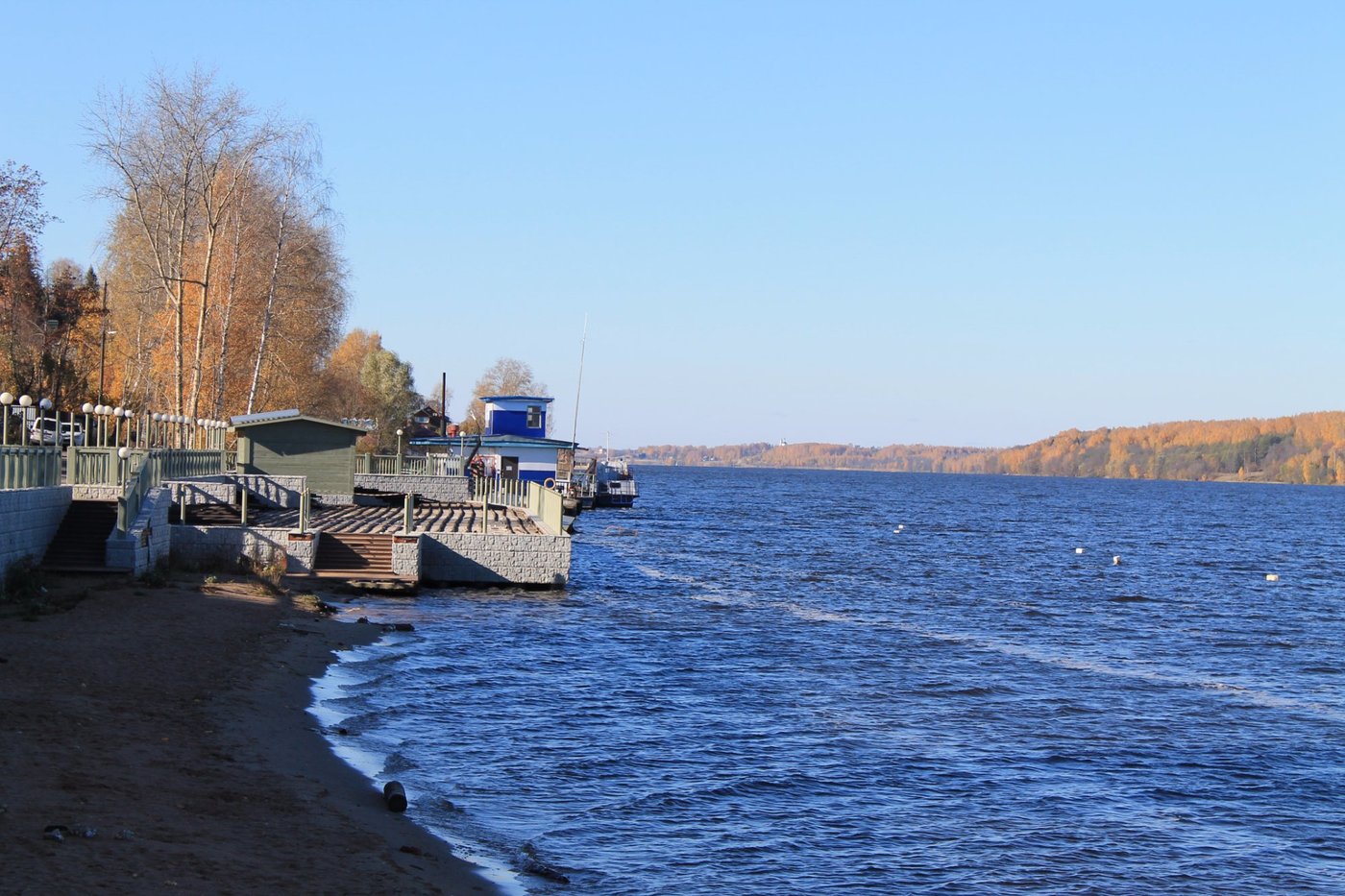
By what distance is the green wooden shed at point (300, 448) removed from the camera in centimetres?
4581

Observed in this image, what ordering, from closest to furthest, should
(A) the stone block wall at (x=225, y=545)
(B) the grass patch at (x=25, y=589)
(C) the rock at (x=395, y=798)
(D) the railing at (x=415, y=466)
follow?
(C) the rock at (x=395, y=798) < (B) the grass patch at (x=25, y=589) < (A) the stone block wall at (x=225, y=545) < (D) the railing at (x=415, y=466)

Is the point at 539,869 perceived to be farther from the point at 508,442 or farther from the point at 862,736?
the point at 508,442

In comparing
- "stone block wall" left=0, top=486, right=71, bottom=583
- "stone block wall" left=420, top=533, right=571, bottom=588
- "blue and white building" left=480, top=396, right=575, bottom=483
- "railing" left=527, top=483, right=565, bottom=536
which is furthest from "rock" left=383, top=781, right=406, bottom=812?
"blue and white building" left=480, top=396, right=575, bottom=483

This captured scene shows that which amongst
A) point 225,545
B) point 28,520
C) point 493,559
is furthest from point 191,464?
point 28,520

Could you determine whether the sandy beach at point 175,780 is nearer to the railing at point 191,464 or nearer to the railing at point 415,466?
the railing at point 191,464

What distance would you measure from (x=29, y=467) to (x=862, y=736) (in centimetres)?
1686

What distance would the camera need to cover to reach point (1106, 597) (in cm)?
4416

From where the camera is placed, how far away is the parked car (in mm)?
36162

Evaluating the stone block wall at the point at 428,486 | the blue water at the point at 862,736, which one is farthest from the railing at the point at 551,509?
the stone block wall at the point at 428,486

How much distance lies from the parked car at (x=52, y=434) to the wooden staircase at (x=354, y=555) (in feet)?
22.9

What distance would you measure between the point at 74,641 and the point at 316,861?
9258mm

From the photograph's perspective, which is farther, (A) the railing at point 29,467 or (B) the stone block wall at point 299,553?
(B) the stone block wall at point 299,553

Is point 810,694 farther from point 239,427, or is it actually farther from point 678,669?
point 239,427

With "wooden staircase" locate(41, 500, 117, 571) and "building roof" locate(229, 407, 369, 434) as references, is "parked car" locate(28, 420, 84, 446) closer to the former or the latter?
"wooden staircase" locate(41, 500, 117, 571)
